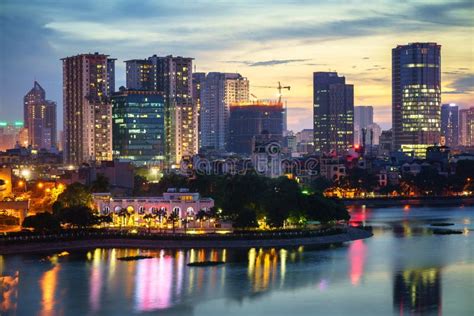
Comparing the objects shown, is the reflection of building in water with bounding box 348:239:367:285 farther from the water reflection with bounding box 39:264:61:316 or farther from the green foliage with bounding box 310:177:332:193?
the green foliage with bounding box 310:177:332:193

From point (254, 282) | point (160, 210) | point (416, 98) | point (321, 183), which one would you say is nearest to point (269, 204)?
point (160, 210)

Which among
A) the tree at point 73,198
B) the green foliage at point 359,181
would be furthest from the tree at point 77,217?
the green foliage at point 359,181

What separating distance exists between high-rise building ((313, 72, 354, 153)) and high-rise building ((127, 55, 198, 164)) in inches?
1541

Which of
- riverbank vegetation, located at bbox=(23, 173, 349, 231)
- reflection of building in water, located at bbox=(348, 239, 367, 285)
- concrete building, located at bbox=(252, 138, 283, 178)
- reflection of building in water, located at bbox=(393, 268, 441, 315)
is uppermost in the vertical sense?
concrete building, located at bbox=(252, 138, 283, 178)

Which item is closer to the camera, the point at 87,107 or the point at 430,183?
the point at 430,183

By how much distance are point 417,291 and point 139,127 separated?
1841 inches

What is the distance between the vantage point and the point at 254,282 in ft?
75.2

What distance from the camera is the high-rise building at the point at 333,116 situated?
112 m

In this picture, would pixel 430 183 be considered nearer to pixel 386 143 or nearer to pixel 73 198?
pixel 73 198

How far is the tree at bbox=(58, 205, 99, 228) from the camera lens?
102 ft

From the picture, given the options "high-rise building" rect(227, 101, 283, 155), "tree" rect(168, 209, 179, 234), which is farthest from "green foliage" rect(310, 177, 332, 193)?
"high-rise building" rect(227, 101, 283, 155)

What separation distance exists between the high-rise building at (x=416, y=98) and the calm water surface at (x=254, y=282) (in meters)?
75.3

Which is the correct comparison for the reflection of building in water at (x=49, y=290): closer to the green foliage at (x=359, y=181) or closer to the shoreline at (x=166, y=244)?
the shoreline at (x=166, y=244)

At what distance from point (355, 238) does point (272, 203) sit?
2920 millimetres
